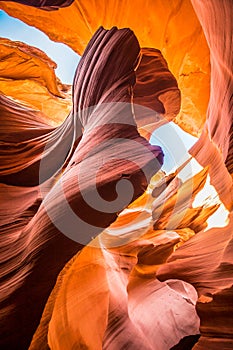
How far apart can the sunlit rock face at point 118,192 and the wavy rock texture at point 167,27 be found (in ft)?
0.05

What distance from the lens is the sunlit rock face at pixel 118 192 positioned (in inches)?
98.8

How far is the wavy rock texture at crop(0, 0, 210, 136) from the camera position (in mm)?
3943

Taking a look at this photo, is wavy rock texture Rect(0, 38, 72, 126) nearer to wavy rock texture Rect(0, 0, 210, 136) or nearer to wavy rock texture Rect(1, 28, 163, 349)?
wavy rock texture Rect(0, 0, 210, 136)

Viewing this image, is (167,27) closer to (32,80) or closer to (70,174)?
(70,174)

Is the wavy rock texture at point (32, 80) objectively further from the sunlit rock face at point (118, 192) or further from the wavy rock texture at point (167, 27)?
the wavy rock texture at point (167, 27)

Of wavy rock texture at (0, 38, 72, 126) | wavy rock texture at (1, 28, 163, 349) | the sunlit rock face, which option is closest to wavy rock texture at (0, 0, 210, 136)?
the sunlit rock face

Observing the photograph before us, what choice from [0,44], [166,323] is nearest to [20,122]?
[0,44]

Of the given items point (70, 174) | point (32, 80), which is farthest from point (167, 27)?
point (32, 80)

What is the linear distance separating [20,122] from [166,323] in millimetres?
2708

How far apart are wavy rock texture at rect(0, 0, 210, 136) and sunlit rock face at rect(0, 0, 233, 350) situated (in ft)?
0.05

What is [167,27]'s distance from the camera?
4062mm

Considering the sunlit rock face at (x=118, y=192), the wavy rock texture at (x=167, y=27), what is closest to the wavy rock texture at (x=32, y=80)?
the sunlit rock face at (x=118, y=192)

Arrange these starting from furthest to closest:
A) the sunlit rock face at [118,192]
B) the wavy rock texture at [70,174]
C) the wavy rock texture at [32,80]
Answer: the wavy rock texture at [32,80]
the sunlit rock face at [118,192]
the wavy rock texture at [70,174]

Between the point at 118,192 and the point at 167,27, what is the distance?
93.2 inches
